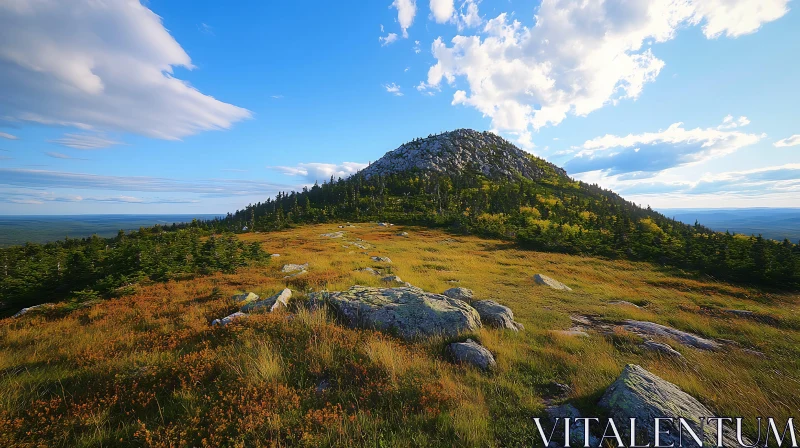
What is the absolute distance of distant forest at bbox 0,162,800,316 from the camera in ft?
41.6

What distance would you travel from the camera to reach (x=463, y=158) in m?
130

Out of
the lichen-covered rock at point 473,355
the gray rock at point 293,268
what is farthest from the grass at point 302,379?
the gray rock at point 293,268

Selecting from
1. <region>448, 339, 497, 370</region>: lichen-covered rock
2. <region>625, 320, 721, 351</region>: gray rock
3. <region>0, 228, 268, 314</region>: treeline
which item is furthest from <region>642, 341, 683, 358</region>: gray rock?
<region>0, 228, 268, 314</region>: treeline

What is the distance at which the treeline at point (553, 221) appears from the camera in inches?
957

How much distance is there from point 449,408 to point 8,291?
62.4 ft

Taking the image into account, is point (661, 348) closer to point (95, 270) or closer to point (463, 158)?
point (95, 270)

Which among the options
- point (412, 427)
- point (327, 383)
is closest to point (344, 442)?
point (412, 427)

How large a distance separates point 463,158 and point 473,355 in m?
132

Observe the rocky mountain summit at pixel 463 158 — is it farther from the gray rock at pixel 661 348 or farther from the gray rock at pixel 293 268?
the gray rock at pixel 661 348

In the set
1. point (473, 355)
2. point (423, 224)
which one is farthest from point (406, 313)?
point (423, 224)

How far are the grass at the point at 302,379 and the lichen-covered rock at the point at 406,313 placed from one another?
606 mm

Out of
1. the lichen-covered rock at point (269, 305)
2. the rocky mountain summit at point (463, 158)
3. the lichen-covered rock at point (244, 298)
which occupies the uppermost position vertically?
the rocky mountain summit at point (463, 158)

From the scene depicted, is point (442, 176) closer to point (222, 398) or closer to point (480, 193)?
point (480, 193)

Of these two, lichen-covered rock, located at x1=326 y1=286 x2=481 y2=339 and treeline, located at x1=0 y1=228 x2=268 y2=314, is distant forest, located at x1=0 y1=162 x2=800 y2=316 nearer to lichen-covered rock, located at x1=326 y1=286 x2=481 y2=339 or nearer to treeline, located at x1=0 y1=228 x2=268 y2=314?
treeline, located at x1=0 y1=228 x2=268 y2=314
